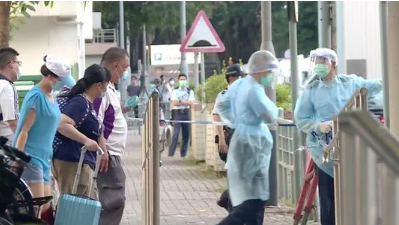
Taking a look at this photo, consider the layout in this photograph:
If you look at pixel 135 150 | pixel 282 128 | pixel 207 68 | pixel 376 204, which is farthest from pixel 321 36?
pixel 207 68

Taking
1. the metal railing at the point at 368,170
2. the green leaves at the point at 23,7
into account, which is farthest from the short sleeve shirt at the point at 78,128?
the metal railing at the point at 368,170

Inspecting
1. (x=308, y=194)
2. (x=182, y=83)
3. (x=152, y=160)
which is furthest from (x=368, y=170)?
(x=182, y=83)

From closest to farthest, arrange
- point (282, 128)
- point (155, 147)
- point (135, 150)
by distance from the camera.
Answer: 1. point (155, 147)
2. point (282, 128)
3. point (135, 150)

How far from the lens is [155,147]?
25.8 ft

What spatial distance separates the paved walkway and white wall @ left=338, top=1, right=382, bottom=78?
13.3 ft

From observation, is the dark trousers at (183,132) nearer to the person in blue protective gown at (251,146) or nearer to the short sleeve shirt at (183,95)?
the short sleeve shirt at (183,95)

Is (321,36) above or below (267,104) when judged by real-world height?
above

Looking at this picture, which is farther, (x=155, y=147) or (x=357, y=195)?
(x=155, y=147)

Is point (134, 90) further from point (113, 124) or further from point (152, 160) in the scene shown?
point (152, 160)

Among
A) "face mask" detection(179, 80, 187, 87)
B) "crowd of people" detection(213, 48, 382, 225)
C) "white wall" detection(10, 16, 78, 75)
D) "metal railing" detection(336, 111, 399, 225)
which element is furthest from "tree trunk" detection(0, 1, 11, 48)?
"white wall" detection(10, 16, 78, 75)

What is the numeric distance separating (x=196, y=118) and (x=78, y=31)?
6740 millimetres

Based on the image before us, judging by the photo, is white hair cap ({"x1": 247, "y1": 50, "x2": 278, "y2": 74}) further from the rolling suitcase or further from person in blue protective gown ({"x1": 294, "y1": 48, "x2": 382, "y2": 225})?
the rolling suitcase

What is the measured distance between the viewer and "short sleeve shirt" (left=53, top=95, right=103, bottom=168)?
852cm

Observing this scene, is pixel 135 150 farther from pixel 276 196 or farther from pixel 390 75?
pixel 390 75
